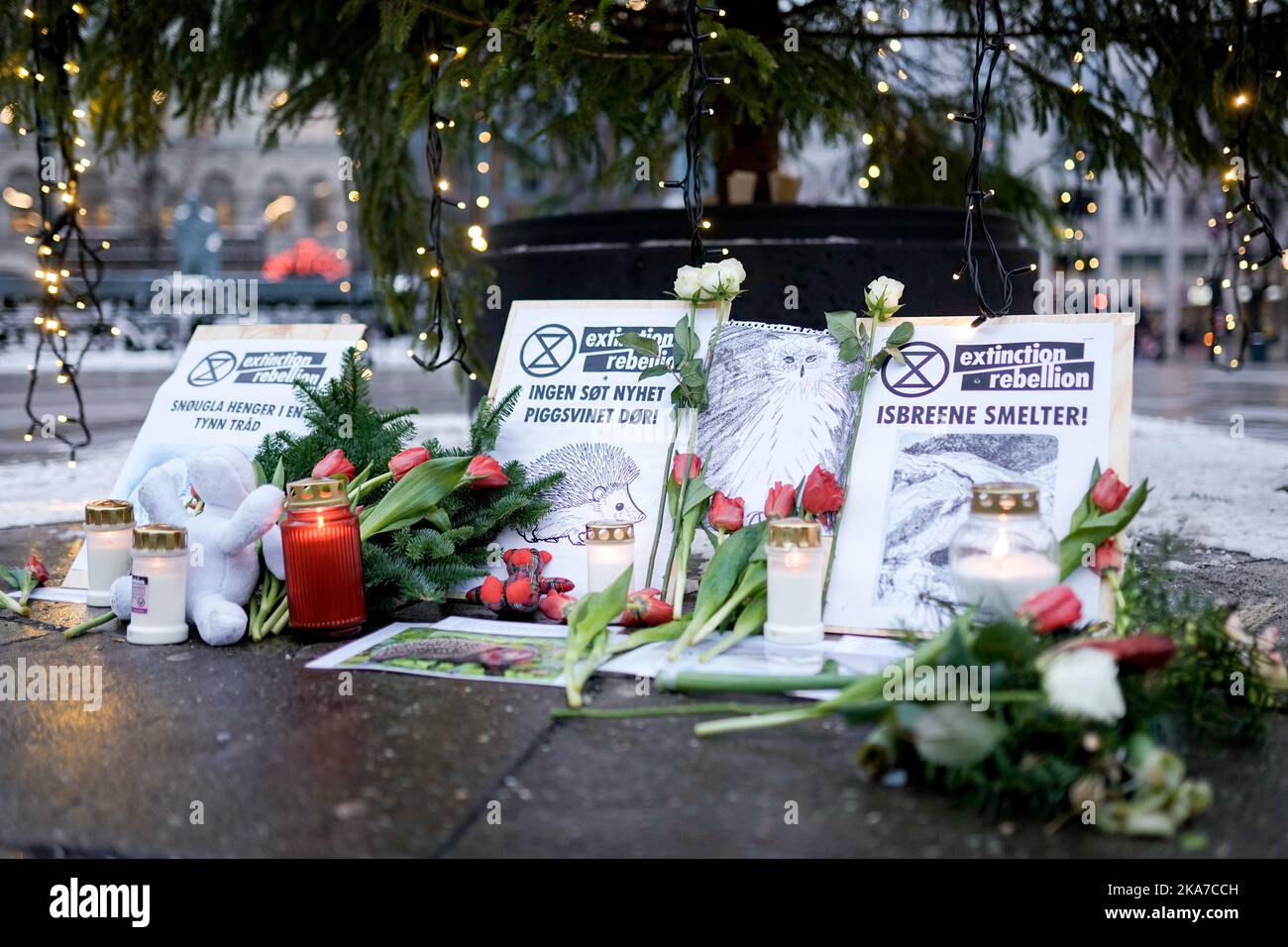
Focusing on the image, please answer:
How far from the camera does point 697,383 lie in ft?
9.21

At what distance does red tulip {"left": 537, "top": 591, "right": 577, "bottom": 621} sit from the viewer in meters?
2.65

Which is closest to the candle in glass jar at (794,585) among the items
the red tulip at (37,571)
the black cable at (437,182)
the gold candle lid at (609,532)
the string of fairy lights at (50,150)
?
the gold candle lid at (609,532)

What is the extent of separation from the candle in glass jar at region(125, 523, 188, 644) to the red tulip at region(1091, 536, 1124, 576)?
1.94 metres

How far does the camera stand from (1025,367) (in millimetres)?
2611

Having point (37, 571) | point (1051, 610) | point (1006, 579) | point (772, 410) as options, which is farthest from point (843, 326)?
point (37, 571)

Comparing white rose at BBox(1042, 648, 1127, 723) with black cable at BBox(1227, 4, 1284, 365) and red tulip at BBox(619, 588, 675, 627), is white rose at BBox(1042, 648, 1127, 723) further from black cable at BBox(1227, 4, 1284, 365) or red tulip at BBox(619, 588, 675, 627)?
black cable at BBox(1227, 4, 1284, 365)

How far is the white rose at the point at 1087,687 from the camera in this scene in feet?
5.05

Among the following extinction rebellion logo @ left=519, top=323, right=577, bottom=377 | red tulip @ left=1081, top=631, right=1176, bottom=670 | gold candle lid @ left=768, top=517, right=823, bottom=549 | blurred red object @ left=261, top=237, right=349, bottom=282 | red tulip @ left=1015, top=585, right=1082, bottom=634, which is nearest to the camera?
red tulip @ left=1081, top=631, right=1176, bottom=670

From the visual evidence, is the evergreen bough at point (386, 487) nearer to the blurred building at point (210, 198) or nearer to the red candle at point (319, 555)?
the red candle at point (319, 555)

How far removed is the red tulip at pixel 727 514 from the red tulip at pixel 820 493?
0.15 metres

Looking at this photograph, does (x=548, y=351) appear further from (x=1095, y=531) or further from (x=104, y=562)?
(x=1095, y=531)

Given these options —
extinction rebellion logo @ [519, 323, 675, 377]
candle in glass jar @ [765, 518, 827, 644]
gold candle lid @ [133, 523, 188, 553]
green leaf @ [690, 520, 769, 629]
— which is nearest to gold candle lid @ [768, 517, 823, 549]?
candle in glass jar @ [765, 518, 827, 644]

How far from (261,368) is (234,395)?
0.38 feet
